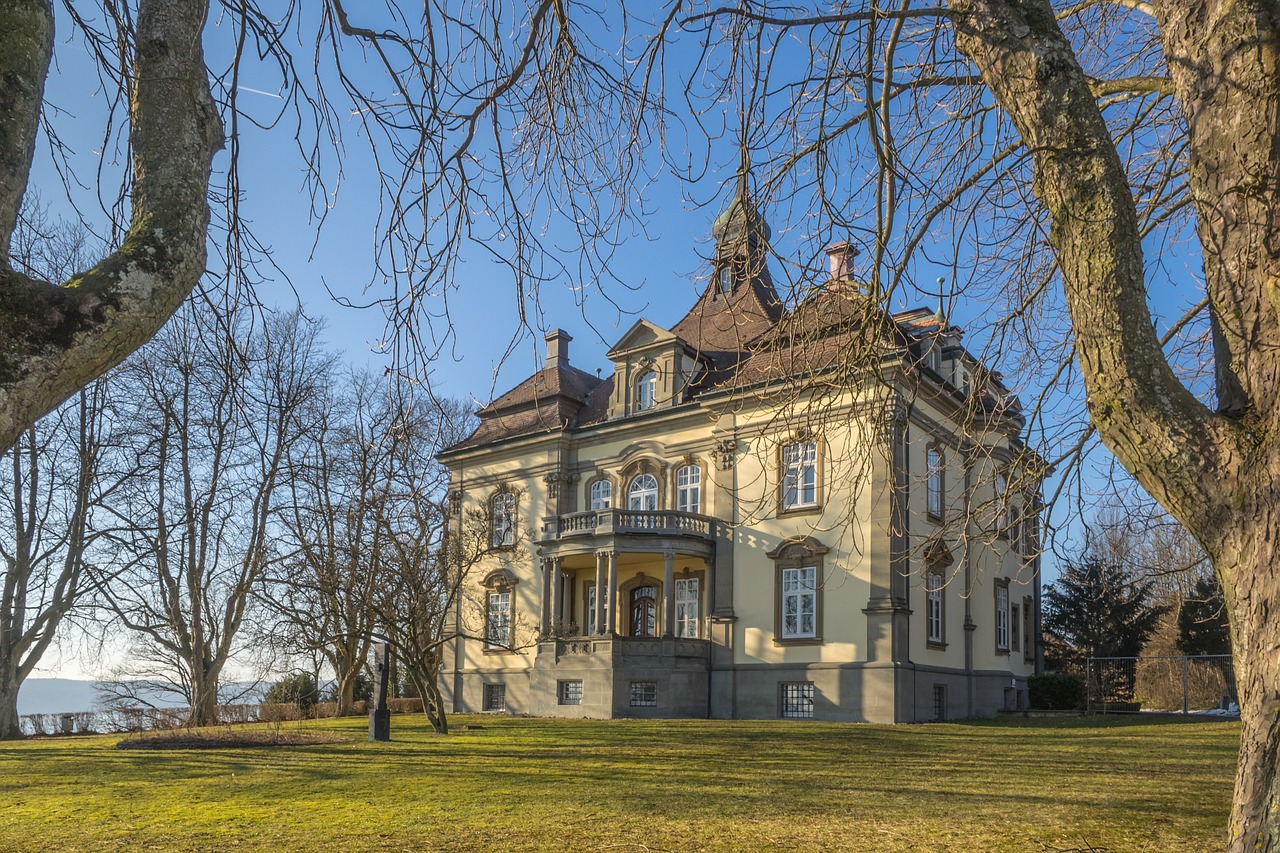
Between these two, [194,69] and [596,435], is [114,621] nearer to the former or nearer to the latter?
[596,435]

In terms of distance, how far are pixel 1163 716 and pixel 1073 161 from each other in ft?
82.5

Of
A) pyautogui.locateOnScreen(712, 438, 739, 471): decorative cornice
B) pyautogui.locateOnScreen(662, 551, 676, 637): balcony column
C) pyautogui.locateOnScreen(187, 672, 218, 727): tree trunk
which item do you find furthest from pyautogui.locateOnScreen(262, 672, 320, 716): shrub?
pyautogui.locateOnScreen(712, 438, 739, 471): decorative cornice

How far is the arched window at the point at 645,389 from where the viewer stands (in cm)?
3023

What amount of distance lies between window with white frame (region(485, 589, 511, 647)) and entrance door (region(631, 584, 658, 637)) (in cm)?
414

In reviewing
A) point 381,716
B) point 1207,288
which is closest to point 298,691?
point 381,716

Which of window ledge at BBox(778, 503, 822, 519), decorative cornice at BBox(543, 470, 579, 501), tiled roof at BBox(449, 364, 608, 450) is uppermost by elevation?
tiled roof at BBox(449, 364, 608, 450)

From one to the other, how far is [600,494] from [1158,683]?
19050 millimetres

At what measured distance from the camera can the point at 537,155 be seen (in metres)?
5.89

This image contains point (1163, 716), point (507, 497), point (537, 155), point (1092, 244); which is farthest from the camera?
point (507, 497)

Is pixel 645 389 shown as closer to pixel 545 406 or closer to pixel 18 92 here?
pixel 545 406

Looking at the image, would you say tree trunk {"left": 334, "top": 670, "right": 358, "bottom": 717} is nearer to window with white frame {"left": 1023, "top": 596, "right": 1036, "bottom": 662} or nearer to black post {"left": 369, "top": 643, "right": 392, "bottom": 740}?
black post {"left": 369, "top": 643, "right": 392, "bottom": 740}

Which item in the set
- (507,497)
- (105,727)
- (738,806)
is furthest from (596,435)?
(738,806)

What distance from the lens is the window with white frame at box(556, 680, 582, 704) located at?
88.6 feet

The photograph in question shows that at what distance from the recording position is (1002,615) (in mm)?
30078
